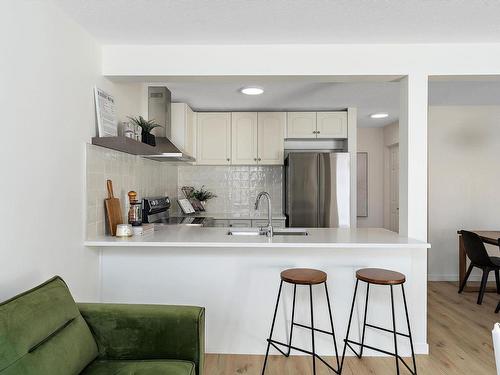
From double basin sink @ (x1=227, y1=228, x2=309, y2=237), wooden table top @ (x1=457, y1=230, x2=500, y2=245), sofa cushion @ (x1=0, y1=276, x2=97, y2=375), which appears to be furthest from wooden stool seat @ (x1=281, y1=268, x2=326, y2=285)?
wooden table top @ (x1=457, y1=230, x2=500, y2=245)

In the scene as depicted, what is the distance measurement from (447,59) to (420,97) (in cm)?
34

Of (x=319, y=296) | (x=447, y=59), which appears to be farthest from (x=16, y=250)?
(x=447, y=59)

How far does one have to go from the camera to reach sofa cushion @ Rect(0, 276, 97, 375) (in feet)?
3.88

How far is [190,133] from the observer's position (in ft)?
14.9

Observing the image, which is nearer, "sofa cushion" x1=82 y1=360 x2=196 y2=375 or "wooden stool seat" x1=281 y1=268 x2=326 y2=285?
"sofa cushion" x1=82 y1=360 x2=196 y2=375

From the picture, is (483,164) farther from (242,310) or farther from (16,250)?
(16,250)

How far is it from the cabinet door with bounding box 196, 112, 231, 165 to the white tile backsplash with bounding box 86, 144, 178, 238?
74cm

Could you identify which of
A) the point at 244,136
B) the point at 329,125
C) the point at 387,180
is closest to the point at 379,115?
the point at 329,125

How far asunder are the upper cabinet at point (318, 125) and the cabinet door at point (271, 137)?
14cm

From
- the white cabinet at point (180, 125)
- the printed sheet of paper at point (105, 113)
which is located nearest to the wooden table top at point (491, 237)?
the white cabinet at point (180, 125)

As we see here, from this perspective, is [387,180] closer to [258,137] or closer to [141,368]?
[258,137]

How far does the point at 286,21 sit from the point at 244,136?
2527mm

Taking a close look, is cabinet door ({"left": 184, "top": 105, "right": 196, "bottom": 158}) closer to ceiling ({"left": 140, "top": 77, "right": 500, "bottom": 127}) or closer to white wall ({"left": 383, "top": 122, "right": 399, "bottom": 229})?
ceiling ({"left": 140, "top": 77, "right": 500, "bottom": 127})

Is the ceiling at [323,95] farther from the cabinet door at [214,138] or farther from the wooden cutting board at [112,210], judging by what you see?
the wooden cutting board at [112,210]
